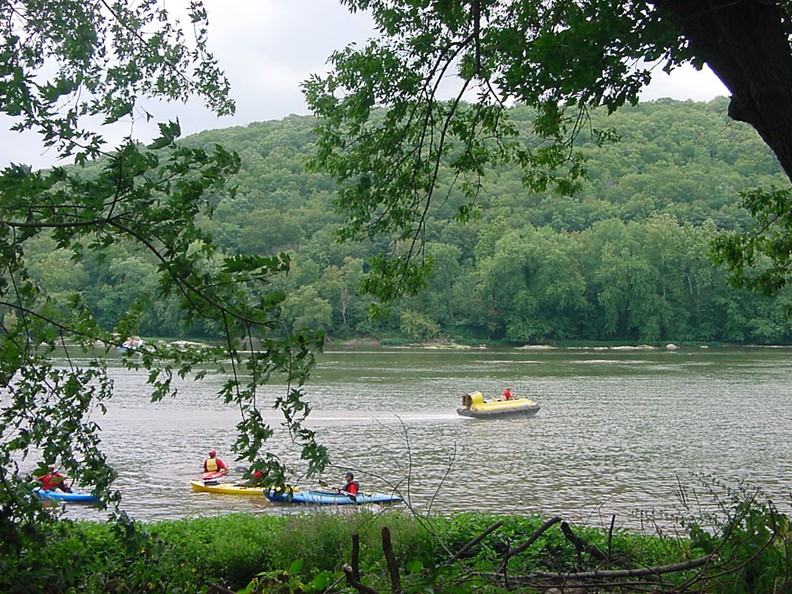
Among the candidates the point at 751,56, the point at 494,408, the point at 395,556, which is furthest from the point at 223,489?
the point at 751,56

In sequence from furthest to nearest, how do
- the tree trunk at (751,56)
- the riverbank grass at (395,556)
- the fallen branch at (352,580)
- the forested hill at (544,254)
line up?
the forested hill at (544,254) → the tree trunk at (751,56) → the riverbank grass at (395,556) → the fallen branch at (352,580)

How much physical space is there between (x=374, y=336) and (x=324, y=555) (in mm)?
67676

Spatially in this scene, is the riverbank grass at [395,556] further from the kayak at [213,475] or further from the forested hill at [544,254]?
the forested hill at [544,254]

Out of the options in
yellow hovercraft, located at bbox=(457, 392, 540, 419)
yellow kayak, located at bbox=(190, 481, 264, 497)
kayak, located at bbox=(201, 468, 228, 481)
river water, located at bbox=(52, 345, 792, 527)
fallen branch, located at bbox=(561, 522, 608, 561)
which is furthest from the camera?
yellow hovercraft, located at bbox=(457, 392, 540, 419)

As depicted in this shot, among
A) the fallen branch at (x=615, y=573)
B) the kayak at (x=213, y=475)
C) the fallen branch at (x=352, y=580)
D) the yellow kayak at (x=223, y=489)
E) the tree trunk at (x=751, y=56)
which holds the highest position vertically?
the tree trunk at (x=751, y=56)

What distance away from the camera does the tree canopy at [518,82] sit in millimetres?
4191

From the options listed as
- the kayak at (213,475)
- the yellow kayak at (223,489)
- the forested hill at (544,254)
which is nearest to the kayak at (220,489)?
the yellow kayak at (223,489)

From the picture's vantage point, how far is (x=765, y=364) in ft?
164

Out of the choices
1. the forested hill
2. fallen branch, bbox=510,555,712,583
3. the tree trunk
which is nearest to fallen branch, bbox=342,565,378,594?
fallen branch, bbox=510,555,712,583

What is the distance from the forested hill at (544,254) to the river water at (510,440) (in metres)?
28.6

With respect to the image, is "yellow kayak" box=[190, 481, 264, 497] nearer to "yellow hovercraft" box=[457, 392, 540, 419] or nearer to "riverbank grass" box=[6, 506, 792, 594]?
"riverbank grass" box=[6, 506, 792, 594]

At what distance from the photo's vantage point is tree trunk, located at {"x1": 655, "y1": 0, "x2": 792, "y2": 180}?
407 cm

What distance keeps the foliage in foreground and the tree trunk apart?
1.85 m

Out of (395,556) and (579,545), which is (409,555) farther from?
(579,545)
